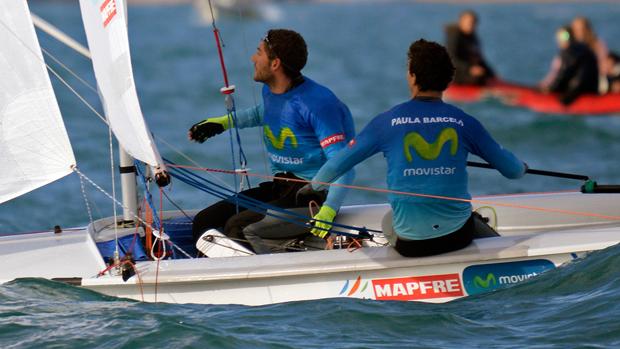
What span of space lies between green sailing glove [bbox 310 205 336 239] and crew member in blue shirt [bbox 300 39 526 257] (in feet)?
1.00

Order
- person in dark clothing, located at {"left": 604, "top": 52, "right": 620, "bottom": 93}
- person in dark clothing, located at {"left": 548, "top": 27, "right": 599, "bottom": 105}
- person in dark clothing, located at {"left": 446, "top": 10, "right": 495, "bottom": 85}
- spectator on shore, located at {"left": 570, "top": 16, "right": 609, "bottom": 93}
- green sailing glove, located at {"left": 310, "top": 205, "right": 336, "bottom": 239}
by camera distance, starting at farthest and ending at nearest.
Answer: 1. person in dark clothing, located at {"left": 446, "top": 10, "right": 495, "bottom": 85}
2. person in dark clothing, located at {"left": 604, "top": 52, "right": 620, "bottom": 93}
3. spectator on shore, located at {"left": 570, "top": 16, "right": 609, "bottom": 93}
4. person in dark clothing, located at {"left": 548, "top": 27, "right": 599, "bottom": 105}
5. green sailing glove, located at {"left": 310, "top": 205, "right": 336, "bottom": 239}

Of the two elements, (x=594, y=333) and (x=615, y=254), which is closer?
(x=594, y=333)

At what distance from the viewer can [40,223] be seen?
8.36 meters

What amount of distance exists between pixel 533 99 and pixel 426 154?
1066 cm

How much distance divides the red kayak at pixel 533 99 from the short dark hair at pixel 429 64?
401 inches

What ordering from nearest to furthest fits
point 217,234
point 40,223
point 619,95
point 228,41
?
point 217,234
point 40,223
point 619,95
point 228,41

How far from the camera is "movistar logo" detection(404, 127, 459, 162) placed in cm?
452

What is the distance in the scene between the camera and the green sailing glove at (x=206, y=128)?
5336 millimetres

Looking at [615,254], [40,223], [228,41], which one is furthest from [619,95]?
[228,41]

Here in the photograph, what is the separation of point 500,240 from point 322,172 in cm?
81

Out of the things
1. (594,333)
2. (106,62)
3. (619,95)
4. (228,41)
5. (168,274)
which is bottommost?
(594,333)

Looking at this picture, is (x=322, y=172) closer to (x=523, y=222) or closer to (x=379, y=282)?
(x=379, y=282)

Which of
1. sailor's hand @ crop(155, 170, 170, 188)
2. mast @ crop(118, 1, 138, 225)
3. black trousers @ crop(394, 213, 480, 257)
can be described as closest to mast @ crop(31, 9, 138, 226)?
mast @ crop(118, 1, 138, 225)

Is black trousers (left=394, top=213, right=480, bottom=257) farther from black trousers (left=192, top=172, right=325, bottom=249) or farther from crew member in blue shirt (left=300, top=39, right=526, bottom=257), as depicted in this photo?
black trousers (left=192, top=172, right=325, bottom=249)
